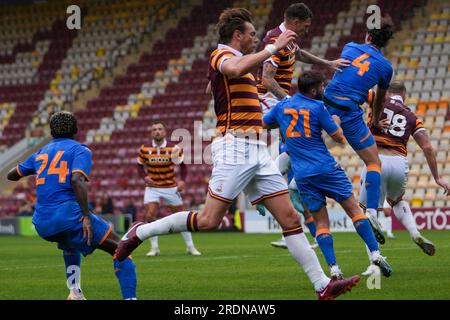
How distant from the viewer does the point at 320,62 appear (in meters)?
10.3

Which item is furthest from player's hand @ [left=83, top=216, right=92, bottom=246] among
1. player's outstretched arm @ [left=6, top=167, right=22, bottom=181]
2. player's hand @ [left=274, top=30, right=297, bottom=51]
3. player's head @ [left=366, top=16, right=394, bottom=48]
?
player's head @ [left=366, top=16, right=394, bottom=48]

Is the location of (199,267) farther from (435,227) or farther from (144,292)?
(435,227)

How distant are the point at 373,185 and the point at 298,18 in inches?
80.5

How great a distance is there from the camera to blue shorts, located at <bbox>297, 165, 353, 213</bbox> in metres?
9.36

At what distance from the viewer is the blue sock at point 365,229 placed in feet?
31.3

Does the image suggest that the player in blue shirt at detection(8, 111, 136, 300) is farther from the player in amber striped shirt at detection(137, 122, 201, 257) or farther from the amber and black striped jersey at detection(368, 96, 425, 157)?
the player in amber striped shirt at detection(137, 122, 201, 257)

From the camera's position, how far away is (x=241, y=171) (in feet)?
26.4

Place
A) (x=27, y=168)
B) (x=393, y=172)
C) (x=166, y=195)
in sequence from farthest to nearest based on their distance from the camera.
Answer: (x=166, y=195), (x=393, y=172), (x=27, y=168)

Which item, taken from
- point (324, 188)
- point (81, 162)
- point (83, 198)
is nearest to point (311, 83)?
point (324, 188)

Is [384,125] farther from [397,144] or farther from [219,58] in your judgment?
[219,58]

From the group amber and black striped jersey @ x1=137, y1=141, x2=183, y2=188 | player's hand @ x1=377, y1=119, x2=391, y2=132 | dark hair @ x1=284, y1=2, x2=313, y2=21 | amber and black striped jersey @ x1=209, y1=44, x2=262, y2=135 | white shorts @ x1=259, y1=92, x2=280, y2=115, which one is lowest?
amber and black striped jersey @ x1=137, y1=141, x2=183, y2=188

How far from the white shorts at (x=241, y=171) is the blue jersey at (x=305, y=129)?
3.59 feet

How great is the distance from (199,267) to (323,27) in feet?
59.8

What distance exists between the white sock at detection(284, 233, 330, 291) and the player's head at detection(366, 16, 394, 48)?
126 inches
